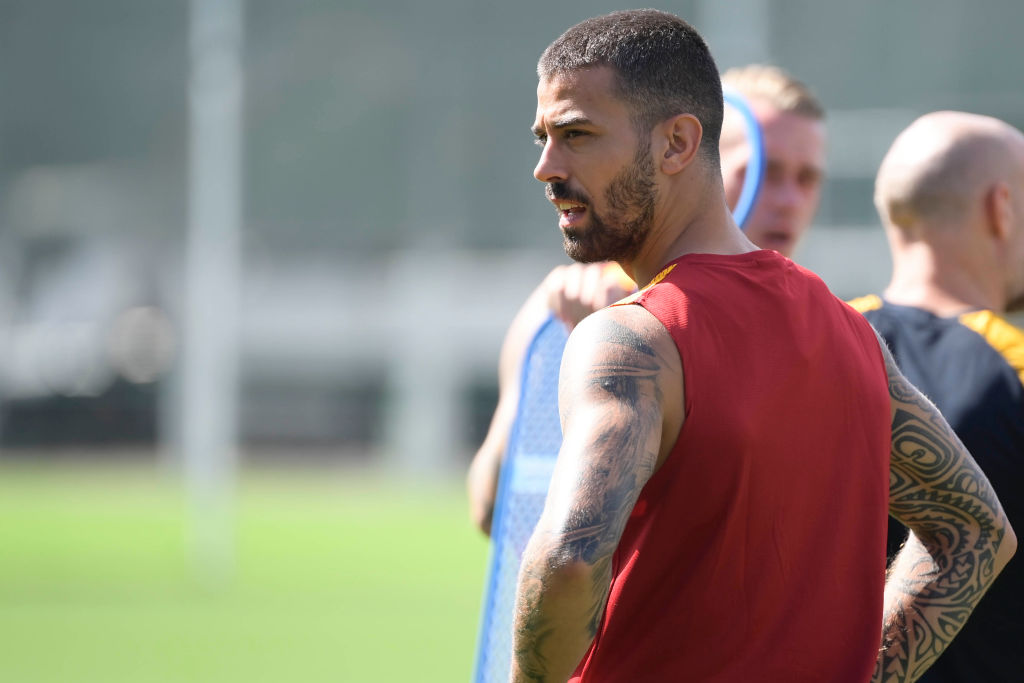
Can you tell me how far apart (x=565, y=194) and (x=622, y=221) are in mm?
102

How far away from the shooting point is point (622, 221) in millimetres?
2148

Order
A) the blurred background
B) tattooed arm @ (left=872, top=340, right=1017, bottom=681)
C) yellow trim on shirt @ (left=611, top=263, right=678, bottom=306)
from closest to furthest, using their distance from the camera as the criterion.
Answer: yellow trim on shirt @ (left=611, top=263, right=678, bottom=306), tattooed arm @ (left=872, top=340, right=1017, bottom=681), the blurred background

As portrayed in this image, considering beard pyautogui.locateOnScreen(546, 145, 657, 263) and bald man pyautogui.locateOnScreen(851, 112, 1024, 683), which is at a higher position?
beard pyautogui.locateOnScreen(546, 145, 657, 263)

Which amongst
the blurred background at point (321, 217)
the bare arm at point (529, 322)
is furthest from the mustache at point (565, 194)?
the blurred background at point (321, 217)

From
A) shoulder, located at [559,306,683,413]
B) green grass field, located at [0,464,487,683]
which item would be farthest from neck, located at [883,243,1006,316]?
green grass field, located at [0,464,487,683]

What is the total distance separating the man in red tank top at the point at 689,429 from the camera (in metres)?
1.87

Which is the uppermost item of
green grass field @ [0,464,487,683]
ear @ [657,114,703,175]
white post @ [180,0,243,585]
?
ear @ [657,114,703,175]

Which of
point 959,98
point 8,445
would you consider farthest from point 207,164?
point 959,98

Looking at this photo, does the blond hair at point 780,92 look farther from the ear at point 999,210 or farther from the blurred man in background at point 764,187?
the ear at point 999,210

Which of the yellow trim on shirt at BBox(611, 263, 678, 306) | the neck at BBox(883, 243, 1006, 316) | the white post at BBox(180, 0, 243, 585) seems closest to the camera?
the yellow trim on shirt at BBox(611, 263, 678, 306)

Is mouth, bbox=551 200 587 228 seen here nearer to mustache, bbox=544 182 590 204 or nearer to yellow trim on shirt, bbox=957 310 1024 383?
mustache, bbox=544 182 590 204

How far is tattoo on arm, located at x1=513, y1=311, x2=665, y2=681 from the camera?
6.02ft

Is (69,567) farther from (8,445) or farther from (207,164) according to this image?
(8,445)

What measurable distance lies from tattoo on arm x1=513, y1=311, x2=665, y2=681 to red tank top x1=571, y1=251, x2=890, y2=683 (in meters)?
0.08
